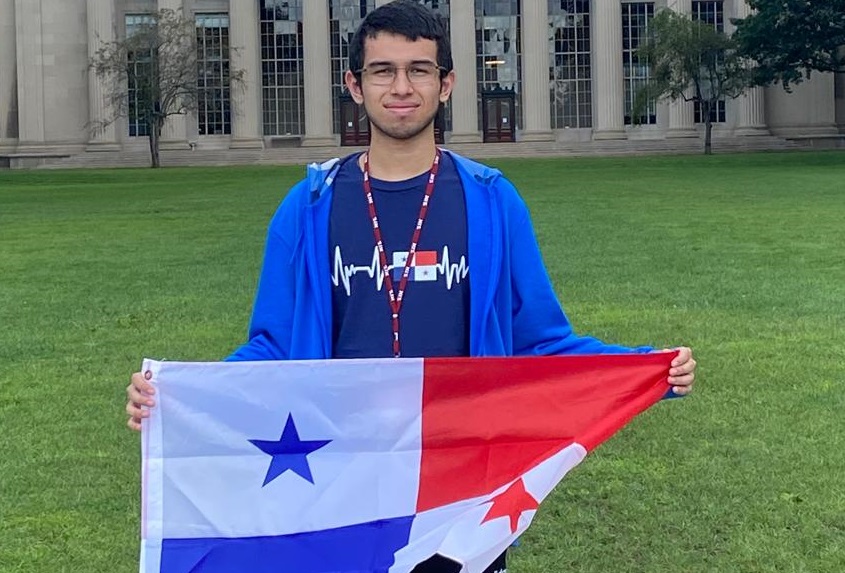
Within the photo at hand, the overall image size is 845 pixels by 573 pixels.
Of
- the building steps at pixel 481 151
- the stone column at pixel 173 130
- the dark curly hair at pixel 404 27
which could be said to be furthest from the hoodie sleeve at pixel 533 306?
the stone column at pixel 173 130

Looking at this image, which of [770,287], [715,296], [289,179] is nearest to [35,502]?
[715,296]

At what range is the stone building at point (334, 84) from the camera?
69.0m

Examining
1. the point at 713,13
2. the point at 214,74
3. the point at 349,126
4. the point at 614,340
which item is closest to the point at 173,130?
the point at 214,74

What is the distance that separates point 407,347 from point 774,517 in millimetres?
2752

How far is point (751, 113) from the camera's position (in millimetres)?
68500

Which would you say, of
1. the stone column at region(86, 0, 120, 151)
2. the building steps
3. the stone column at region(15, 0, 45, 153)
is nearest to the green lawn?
the building steps

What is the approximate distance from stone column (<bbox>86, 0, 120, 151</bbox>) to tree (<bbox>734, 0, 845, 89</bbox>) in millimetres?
35936

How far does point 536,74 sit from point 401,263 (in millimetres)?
67619

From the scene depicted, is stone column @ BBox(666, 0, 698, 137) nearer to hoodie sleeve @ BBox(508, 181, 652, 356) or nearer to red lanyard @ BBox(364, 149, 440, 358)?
hoodie sleeve @ BBox(508, 181, 652, 356)

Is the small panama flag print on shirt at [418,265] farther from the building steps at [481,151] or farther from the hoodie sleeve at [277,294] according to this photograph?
the building steps at [481,151]

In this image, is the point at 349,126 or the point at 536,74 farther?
the point at 349,126

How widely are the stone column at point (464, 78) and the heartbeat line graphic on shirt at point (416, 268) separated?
6621 cm

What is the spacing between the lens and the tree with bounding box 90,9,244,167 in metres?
62.3

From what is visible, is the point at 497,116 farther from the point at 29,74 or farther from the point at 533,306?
the point at 533,306
